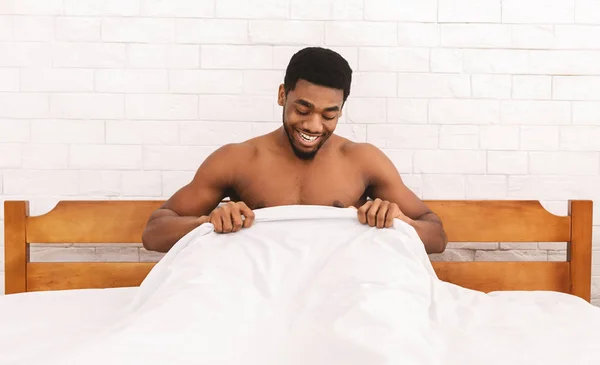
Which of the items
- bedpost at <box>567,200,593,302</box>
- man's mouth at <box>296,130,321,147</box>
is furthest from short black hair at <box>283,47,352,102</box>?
bedpost at <box>567,200,593,302</box>

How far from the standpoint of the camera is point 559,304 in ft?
4.05

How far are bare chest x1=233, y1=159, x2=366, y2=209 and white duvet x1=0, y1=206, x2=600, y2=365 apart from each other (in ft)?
0.78

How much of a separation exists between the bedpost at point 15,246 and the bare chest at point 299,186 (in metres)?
0.71

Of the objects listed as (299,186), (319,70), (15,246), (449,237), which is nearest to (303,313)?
(299,186)

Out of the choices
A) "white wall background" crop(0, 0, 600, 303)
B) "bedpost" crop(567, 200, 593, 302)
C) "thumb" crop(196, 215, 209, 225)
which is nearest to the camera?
"thumb" crop(196, 215, 209, 225)

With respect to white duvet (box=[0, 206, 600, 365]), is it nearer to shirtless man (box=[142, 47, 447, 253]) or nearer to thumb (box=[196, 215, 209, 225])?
thumb (box=[196, 215, 209, 225])

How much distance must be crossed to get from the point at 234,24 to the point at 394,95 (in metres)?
0.60

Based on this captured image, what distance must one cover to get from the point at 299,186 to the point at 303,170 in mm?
52

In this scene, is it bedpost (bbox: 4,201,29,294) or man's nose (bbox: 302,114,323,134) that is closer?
man's nose (bbox: 302,114,323,134)

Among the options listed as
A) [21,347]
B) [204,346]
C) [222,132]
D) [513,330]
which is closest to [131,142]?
[222,132]

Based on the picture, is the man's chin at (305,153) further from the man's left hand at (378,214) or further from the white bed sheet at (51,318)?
the white bed sheet at (51,318)

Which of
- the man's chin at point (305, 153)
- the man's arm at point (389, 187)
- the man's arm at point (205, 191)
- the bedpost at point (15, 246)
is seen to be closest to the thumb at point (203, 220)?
the man's arm at point (205, 191)

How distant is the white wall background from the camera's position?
186cm

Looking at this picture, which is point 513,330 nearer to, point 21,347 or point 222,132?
point 21,347
